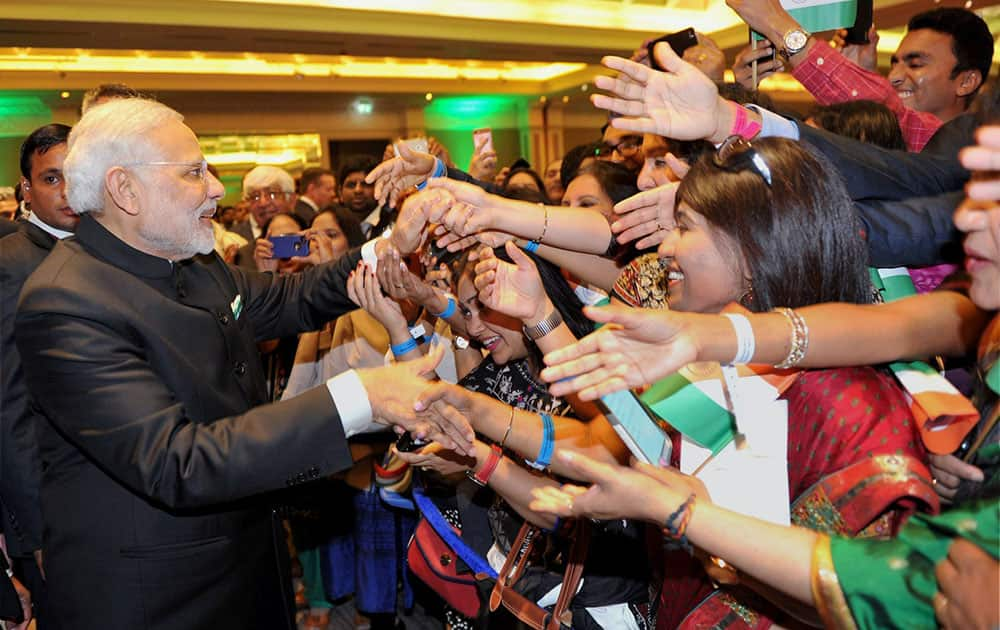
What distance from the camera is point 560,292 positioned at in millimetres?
2225

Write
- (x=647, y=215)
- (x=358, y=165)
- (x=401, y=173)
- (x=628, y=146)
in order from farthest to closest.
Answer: (x=358, y=165) < (x=628, y=146) < (x=401, y=173) < (x=647, y=215)

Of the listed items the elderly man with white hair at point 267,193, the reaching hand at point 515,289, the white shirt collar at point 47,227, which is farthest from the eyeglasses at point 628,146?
the elderly man with white hair at point 267,193

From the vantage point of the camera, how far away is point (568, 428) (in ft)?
5.86

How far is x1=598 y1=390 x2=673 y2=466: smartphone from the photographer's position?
1.20m

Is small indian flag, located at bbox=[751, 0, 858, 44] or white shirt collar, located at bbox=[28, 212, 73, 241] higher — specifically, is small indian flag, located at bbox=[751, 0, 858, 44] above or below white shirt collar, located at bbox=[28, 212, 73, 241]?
above

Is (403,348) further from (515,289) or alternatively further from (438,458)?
(515,289)

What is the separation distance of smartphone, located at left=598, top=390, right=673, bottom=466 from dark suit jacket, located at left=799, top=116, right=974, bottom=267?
23.9 inches

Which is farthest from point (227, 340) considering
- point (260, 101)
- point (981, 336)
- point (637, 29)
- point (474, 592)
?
point (260, 101)

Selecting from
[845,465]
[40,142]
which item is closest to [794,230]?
[845,465]

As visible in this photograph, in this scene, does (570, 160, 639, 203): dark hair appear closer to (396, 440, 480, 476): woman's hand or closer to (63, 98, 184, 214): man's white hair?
(396, 440, 480, 476): woman's hand

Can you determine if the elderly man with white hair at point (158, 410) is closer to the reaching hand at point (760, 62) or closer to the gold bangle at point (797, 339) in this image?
the gold bangle at point (797, 339)

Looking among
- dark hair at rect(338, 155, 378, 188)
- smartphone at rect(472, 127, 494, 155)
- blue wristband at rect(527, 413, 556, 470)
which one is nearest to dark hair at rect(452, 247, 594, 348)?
blue wristband at rect(527, 413, 556, 470)

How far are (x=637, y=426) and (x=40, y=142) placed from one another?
256cm

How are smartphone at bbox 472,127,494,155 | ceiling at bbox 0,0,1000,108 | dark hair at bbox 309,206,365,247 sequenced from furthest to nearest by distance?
ceiling at bbox 0,0,1000,108 → smartphone at bbox 472,127,494,155 → dark hair at bbox 309,206,365,247
